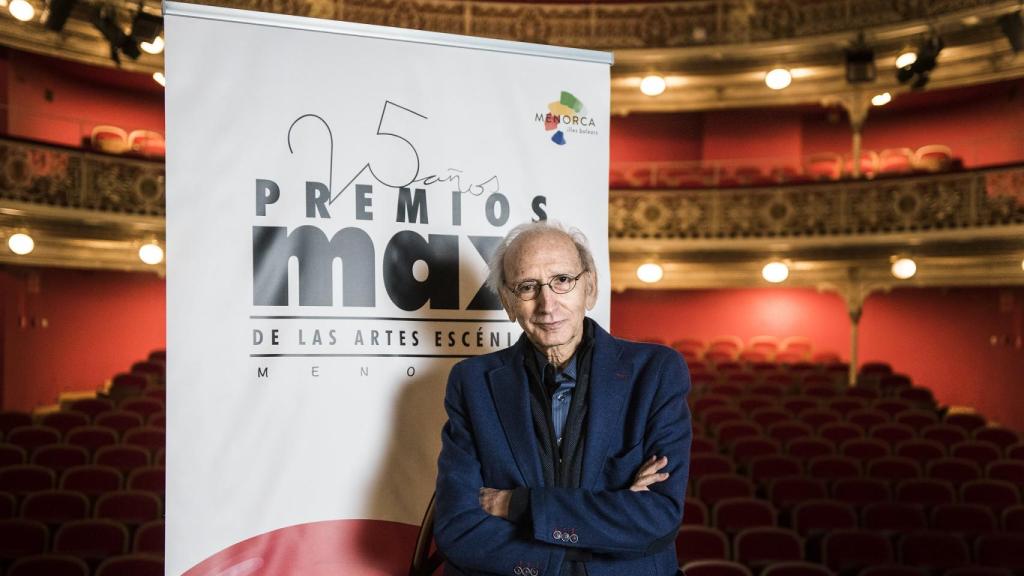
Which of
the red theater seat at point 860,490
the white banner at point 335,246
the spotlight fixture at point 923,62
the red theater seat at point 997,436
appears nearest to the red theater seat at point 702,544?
the red theater seat at point 860,490

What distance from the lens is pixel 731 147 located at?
1427 centimetres

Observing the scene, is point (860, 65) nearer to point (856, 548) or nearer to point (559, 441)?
point (856, 548)

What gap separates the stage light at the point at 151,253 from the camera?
391 inches

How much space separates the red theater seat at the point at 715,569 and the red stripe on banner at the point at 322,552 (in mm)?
2531

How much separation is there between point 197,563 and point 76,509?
13.2 feet

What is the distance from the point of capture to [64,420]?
297 inches

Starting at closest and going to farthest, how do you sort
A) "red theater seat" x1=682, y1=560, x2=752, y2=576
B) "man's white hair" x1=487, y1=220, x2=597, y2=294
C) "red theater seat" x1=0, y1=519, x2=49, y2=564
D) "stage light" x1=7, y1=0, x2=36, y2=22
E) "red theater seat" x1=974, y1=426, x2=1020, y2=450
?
1. "man's white hair" x1=487, y1=220, x2=597, y2=294
2. "red theater seat" x1=682, y1=560, x2=752, y2=576
3. "red theater seat" x1=0, y1=519, x2=49, y2=564
4. "red theater seat" x1=974, y1=426, x2=1020, y2=450
5. "stage light" x1=7, y1=0, x2=36, y2=22

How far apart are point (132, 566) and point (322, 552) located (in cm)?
263

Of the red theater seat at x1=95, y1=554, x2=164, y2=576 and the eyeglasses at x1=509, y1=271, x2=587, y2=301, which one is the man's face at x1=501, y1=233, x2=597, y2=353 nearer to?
the eyeglasses at x1=509, y1=271, x2=587, y2=301

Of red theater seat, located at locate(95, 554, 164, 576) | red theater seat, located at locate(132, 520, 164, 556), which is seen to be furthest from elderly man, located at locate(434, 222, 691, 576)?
red theater seat, located at locate(132, 520, 164, 556)

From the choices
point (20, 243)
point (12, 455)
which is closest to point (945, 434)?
point (12, 455)

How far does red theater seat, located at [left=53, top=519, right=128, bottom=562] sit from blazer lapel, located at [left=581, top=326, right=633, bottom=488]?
408cm

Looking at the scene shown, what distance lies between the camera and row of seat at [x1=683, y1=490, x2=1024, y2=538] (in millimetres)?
5520

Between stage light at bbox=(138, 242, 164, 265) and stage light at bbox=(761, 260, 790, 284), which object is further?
stage light at bbox=(761, 260, 790, 284)
